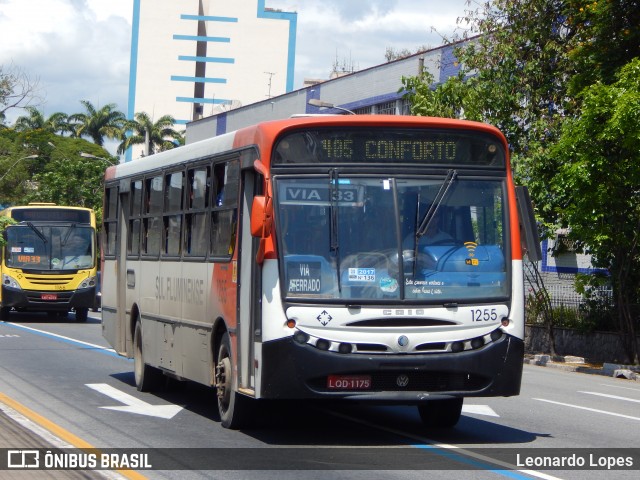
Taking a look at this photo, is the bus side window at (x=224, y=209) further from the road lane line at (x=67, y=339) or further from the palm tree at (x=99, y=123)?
the palm tree at (x=99, y=123)

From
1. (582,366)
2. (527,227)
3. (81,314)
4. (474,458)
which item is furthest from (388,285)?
(81,314)

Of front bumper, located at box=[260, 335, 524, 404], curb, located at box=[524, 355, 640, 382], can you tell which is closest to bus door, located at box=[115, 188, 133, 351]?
front bumper, located at box=[260, 335, 524, 404]

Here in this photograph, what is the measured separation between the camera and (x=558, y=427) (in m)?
12.7

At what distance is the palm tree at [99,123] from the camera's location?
340 feet

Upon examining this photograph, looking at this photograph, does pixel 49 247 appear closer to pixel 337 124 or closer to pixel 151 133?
pixel 337 124

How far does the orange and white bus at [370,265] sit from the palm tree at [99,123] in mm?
93388

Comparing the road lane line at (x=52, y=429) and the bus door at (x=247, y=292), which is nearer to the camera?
the road lane line at (x=52, y=429)

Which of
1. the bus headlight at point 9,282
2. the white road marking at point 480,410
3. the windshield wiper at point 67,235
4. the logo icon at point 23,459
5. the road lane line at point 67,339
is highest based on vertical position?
the windshield wiper at point 67,235

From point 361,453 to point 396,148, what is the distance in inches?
111

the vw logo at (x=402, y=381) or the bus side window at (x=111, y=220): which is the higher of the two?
the bus side window at (x=111, y=220)

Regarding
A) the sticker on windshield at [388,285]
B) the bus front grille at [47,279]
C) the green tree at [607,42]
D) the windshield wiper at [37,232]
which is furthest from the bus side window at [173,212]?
the bus front grille at [47,279]

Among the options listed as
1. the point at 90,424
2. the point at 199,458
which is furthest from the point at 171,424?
the point at 199,458

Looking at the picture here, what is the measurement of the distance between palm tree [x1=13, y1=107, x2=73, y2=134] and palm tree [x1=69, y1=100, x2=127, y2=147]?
1283mm

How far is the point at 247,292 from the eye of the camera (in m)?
11.1
